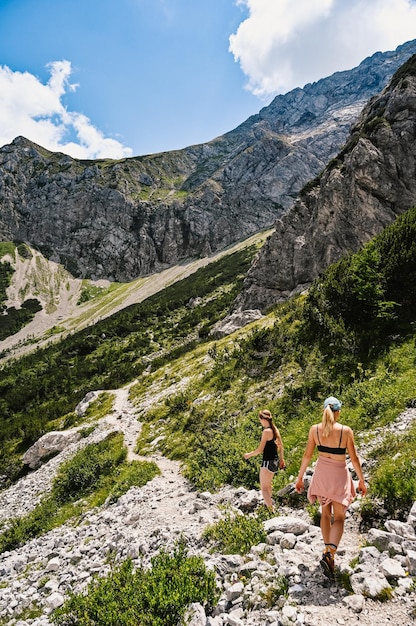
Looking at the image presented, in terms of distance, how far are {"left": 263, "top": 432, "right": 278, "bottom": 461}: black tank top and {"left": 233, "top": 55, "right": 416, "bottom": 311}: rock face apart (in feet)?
187

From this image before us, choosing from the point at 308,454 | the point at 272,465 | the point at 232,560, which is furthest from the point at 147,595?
the point at 272,465

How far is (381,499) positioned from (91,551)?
308 inches

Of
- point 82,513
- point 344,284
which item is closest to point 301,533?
point 82,513

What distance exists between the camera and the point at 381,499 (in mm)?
6875

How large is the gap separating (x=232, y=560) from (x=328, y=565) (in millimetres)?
1880

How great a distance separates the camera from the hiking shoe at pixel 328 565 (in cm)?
538

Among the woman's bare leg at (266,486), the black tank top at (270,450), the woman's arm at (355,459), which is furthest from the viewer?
the black tank top at (270,450)

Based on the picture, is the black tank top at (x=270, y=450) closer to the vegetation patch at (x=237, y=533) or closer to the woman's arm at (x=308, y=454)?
the vegetation patch at (x=237, y=533)

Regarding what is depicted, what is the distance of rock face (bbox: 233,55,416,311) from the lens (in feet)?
206

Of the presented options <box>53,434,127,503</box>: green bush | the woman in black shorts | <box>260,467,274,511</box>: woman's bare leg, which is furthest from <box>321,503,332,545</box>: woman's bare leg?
<box>53,434,127,503</box>: green bush

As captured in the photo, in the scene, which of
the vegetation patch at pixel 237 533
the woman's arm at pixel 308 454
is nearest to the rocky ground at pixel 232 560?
the vegetation patch at pixel 237 533

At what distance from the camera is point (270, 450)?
8961 millimetres

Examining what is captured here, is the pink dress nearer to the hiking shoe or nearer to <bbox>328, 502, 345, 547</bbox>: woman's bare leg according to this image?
<bbox>328, 502, 345, 547</bbox>: woman's bare leg

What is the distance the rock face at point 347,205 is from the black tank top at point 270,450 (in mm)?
57012
